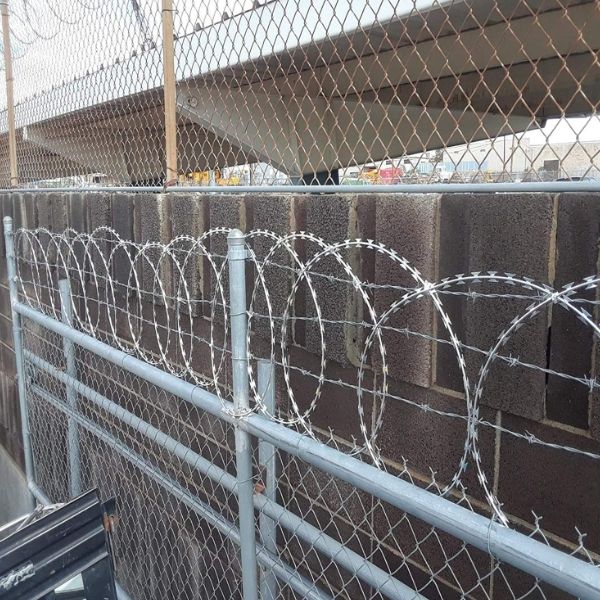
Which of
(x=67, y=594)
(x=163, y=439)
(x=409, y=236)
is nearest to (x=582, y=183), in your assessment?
(x=409, y=236)

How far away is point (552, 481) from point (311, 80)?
3704 millimetres

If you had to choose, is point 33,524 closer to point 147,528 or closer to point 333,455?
point 147,528

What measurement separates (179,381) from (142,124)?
14.7 ft

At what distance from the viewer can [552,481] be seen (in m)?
1.60

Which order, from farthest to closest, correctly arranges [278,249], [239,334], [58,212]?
[58,212] → [278,249] → [239,334]

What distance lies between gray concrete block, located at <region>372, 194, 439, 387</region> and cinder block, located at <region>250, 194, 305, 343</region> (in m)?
0.44

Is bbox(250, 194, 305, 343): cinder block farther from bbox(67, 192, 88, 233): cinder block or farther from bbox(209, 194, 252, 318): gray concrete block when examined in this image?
bbox(67, 192, 88, 233): cinder block

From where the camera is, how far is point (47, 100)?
592 centimetres

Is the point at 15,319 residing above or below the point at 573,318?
below

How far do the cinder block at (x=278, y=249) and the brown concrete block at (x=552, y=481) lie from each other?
99 centimetres

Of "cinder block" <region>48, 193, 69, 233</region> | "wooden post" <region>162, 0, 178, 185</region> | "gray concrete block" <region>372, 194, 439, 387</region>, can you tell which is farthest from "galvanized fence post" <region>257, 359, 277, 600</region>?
"cinder block" <region>48, 193, 69, 233</region>

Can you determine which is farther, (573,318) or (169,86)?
(169,86)

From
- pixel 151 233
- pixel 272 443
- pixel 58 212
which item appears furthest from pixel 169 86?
pixel 272 443

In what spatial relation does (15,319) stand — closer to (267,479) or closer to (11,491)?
(267,479)
